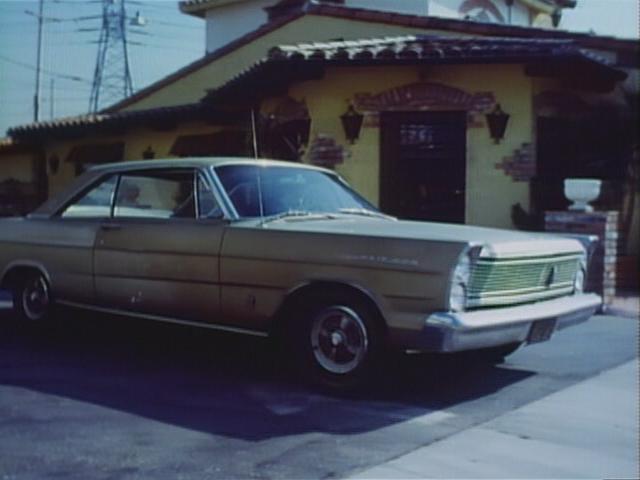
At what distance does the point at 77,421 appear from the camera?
389 centimetres

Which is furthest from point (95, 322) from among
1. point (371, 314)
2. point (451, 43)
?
point (451, 43)

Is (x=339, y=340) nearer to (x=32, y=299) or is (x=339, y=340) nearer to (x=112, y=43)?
(x=32, y=299)

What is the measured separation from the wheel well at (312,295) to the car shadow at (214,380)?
1.05 ft

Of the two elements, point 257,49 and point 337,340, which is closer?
point 337,340

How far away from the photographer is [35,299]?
610 cm

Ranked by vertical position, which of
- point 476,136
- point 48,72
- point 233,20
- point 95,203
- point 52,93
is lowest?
point 95,203

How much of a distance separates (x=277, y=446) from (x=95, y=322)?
10.2ft

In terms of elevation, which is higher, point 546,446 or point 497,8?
point 497,8

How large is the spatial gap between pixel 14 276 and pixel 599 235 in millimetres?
5420

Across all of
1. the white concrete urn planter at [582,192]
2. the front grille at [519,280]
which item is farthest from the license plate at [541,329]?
the white concrete urn planter at [582,192]

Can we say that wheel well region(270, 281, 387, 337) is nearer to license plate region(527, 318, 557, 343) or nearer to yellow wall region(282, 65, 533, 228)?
license plate region(527, 318, 557, 343)

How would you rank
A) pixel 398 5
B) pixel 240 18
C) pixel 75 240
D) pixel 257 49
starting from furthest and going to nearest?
pixel 240 18 < pixel 398 5 < pixel 257 49 < pixel 75 240

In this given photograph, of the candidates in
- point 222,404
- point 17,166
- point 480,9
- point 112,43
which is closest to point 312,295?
point 222,404

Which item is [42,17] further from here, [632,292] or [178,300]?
[632,292]
